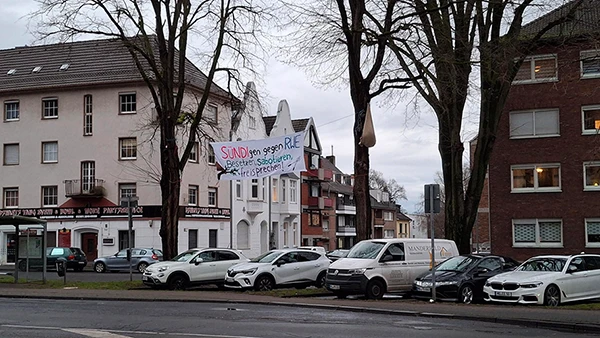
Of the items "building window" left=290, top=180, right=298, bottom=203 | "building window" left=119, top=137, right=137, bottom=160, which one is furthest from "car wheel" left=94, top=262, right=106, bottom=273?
"building window" left=290, top=180, right=298, bottom=203

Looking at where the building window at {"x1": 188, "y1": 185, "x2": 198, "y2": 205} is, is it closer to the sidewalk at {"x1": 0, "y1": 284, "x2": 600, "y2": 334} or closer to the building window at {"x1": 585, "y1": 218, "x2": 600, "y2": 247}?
the building window at {"x1": 585, "y1": 218, "x2": 600, "y2": 247}

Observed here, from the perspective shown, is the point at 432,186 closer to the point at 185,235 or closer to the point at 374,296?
the point at 374,296

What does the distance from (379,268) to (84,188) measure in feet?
111

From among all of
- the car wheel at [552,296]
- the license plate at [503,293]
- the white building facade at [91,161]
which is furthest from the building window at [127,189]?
the car wheel at [552,296]

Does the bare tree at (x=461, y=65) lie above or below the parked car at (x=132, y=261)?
above

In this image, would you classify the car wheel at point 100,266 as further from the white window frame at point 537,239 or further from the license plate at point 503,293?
the license plate at point 503,293

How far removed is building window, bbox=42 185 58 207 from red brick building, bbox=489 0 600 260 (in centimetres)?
2928

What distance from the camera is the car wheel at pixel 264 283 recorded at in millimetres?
24422

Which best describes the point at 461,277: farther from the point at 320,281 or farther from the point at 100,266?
the point at 100,266

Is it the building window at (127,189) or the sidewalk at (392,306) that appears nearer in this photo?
the sidewalk at (392,306)

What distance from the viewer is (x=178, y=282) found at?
83.4ft

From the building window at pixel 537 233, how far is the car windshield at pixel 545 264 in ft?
68.8

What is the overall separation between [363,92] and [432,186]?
16.9 feet

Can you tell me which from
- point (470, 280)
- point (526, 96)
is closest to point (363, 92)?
point (470, 280)
